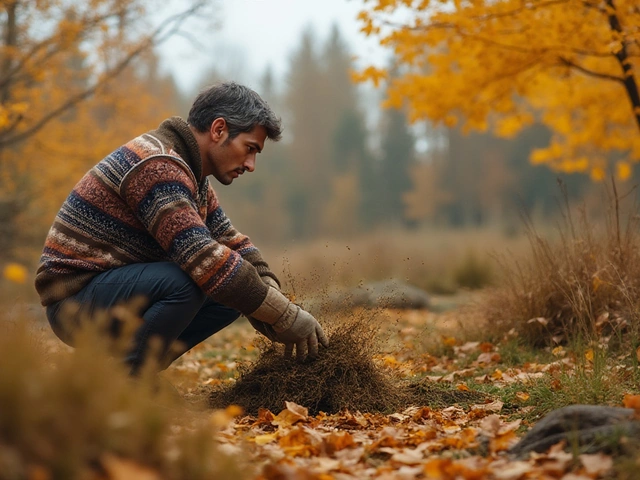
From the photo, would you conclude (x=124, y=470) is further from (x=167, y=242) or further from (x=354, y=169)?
(x=354, y=169)

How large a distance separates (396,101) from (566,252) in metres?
2.59

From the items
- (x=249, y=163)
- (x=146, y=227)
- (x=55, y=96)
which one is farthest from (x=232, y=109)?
(x=55, y=96)

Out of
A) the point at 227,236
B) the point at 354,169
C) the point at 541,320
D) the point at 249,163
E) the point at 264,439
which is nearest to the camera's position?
the point at 264,439

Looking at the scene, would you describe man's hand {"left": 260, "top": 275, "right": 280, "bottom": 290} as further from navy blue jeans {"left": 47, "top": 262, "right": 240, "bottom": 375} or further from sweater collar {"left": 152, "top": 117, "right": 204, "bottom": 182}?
sweater collar {"left": 152, "top": 117, "right": 204, "bottom": 182}

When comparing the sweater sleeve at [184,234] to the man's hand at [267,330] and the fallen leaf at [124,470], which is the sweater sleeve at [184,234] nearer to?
the man's hand at [267,330]

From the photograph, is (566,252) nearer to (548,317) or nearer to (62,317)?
(548,317)

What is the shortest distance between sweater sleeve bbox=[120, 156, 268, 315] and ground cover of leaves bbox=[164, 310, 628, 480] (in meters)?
0.44

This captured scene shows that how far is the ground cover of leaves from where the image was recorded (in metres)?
1.94

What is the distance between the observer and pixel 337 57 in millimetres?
40781

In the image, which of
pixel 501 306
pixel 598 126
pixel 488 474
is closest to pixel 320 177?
pixel 598 126

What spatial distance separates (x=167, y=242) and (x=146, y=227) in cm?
A: 18

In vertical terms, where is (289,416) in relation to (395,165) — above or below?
below

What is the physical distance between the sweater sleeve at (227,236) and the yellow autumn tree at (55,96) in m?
4.26

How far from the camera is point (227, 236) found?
373 cm
